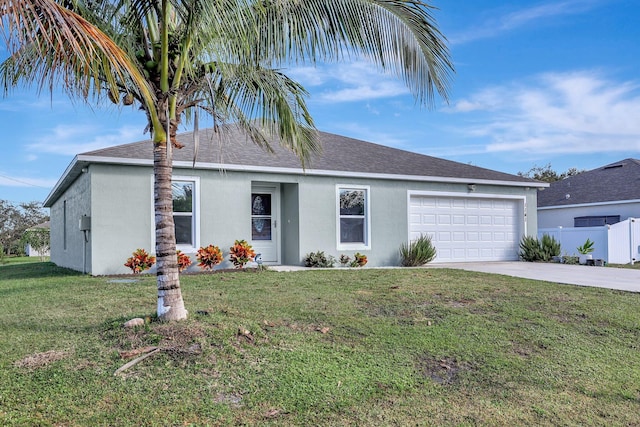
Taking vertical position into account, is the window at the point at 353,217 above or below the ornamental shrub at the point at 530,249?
above

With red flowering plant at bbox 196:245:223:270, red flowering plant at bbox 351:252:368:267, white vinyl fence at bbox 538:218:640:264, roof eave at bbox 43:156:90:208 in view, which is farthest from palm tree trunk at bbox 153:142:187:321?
white vinyl fence at bbox 538:218:640:264

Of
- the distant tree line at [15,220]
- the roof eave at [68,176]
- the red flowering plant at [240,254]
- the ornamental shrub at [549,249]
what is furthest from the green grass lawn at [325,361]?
the distant tree line at [15,220]

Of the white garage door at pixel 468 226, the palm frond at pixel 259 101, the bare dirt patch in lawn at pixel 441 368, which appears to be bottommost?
the bare dirt patch in lawn at pixel 441 368

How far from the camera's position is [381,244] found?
1326 cm

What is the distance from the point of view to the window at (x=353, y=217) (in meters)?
12.9

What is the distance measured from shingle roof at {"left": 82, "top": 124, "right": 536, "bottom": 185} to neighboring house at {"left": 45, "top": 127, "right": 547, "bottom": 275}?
4cm

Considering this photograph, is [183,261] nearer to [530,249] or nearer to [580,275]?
[580,275]

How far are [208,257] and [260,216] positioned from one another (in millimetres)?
2378

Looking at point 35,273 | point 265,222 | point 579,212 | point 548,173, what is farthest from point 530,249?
point 548,173

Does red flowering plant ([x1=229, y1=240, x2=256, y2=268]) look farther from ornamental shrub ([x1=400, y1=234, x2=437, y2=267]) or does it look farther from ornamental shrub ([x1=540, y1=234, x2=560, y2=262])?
ornamental shrub ([x1=540, y1=234, x2=560, y2=262])

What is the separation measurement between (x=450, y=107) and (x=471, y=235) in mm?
9617

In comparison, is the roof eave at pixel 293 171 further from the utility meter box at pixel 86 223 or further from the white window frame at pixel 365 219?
the utility meter box at pixel 86 223

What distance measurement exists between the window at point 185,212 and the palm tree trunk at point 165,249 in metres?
6.31

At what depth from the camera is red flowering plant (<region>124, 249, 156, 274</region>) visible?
33.4 ft
